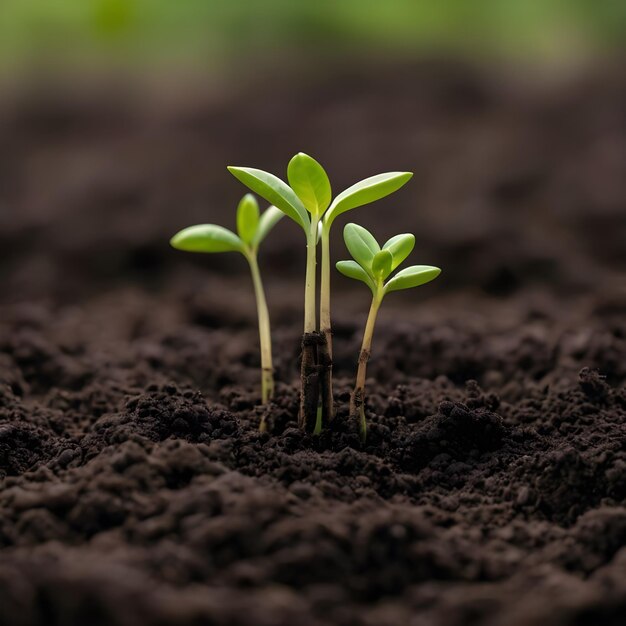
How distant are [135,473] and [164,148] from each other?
8.01ft

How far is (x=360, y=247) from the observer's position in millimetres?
1227

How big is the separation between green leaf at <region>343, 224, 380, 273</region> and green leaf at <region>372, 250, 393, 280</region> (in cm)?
2

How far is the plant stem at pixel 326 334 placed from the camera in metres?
1.22

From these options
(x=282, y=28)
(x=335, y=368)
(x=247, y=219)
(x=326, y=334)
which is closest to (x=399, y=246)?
(x=326, y=334)

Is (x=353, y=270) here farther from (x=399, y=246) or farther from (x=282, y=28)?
(x=282, y=28)

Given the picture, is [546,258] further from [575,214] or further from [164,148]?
[164,148]

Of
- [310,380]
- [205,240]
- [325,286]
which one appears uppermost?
[205,240]

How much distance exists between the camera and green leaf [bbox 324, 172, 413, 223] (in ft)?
3.84

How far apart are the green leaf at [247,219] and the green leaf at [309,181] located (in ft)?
0.60

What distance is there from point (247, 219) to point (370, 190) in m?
0.30

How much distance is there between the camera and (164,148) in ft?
10.7

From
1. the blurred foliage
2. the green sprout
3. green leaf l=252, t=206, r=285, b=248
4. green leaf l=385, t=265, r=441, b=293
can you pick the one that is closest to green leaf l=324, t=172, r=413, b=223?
the green sprout

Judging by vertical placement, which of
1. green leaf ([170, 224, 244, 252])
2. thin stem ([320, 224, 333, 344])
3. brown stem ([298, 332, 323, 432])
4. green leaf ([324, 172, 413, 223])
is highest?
green leaf ([324, 172, 413, 223])

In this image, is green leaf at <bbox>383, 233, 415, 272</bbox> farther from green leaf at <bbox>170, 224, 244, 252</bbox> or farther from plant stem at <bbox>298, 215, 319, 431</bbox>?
green leaf at <bbox>170, 224, 244, 252</bbox>
